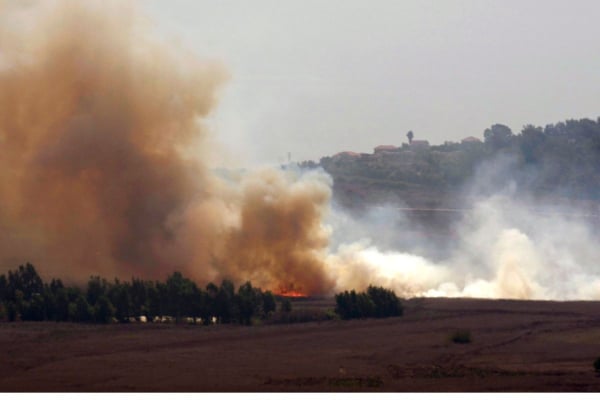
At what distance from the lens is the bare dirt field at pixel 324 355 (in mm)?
52531

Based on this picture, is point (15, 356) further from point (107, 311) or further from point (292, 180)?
point (292, 180)

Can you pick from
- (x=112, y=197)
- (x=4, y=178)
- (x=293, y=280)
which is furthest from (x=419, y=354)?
(x=4, y=178)

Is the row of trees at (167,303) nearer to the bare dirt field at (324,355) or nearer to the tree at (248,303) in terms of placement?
the tree at (248,303)

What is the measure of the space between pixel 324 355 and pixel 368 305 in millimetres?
16882

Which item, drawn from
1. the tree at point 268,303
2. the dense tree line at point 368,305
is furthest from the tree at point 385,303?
the tree at point 268,303

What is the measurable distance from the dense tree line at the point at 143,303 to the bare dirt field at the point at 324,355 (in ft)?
10.0

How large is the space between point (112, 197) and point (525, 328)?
3337 centimetres

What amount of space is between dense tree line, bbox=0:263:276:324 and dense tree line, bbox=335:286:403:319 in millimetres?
4393

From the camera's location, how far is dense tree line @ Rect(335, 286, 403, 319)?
76875mm

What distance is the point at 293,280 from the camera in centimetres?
8869

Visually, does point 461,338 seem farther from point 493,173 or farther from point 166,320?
point 493,173

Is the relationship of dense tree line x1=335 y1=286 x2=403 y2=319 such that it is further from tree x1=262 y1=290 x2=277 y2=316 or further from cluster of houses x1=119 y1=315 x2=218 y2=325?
cluster of houses x1=119 y1=315 x2=218 y2=325

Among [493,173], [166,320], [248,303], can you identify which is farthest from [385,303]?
[493,173]

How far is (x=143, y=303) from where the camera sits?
7656cm
